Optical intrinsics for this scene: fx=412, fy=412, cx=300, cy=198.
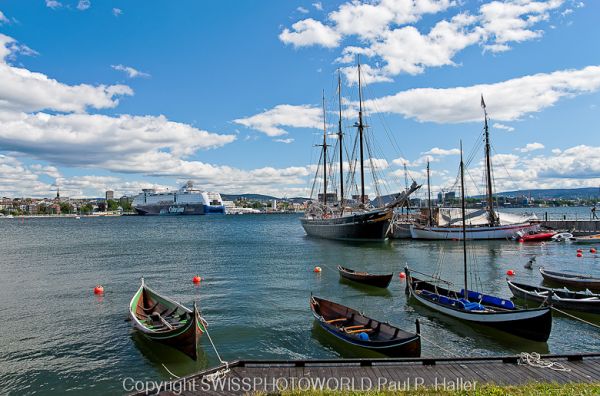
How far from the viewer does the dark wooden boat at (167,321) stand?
15328mm

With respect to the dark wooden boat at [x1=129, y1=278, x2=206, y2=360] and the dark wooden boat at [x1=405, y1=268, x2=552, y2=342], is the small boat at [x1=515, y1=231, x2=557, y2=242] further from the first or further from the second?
the dark wooden boat at [x1=129, y1=278, x2=206, y2=360]

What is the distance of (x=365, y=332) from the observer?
53.4 feet

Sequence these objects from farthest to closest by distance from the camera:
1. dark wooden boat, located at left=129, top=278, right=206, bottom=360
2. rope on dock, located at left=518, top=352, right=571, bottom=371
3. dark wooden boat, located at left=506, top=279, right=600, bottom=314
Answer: dark wooden boat, located at left=506, top=279, right=600, bottom=314 < dark wooden boat, located at left=129, top=278, right=206, bottom=360 < rope on dock, located at left=518, top=352, right=571, bottom=371

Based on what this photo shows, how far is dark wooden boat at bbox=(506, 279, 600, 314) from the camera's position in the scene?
65.7 feet

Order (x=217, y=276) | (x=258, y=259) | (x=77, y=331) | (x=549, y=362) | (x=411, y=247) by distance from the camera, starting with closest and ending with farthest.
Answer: (x=549, y=362)
(x=77, y=331)
(x=217, y=276)
(x=258, y=259)
(x=411, y=247)

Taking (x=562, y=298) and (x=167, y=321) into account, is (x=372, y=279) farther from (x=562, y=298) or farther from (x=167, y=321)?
(x=167, y=321)

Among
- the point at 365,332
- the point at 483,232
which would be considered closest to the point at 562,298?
the point at 365,332

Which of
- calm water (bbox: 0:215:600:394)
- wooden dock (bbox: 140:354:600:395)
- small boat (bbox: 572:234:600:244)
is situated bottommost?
calm water (bbox: 0:215:600:394)

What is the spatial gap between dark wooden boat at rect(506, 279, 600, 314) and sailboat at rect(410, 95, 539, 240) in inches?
1397

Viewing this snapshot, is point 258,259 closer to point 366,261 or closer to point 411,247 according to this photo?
point 366,261

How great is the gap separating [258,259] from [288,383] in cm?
3630

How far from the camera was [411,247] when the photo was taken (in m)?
55.4

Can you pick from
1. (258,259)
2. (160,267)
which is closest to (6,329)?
(160,267)

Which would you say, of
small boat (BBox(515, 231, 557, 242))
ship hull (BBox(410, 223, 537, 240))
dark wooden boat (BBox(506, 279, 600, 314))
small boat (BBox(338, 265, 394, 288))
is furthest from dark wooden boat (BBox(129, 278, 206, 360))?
small boat (BBox(515, 231, 557, 242))
